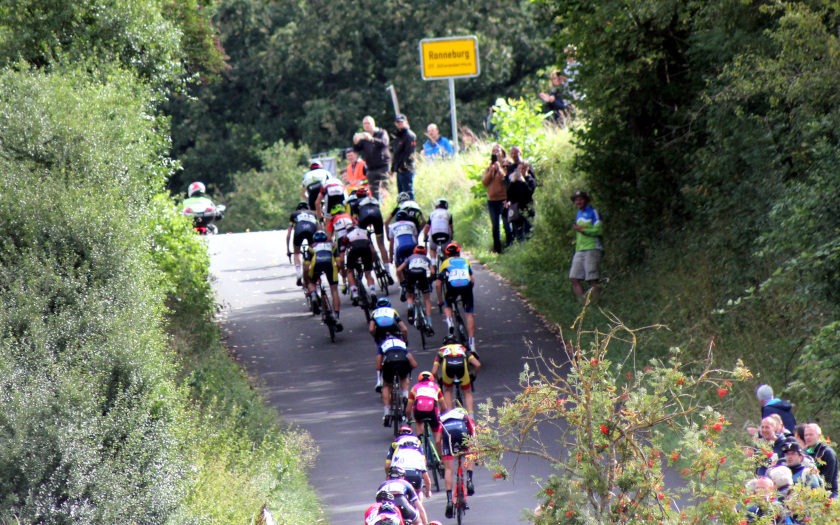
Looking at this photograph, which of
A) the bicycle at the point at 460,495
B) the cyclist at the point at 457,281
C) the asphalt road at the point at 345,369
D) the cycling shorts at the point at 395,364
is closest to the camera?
the bicycle at the point at 460,495

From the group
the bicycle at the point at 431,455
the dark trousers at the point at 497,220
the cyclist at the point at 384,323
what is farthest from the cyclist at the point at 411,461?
the dark trousers at the point at 497,220

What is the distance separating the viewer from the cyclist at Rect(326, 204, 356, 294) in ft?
66.1

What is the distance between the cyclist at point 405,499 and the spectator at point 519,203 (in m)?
12.3

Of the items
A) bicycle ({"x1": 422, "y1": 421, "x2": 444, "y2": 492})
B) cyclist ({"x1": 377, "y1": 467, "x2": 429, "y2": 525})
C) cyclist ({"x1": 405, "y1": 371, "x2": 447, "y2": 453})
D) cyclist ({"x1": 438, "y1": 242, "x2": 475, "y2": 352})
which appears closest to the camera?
cyclist ({"x1": 377, "y1": 467, "x2": 429, "y2": 525})

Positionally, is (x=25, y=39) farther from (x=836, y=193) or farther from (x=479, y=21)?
(x=479, y=21)

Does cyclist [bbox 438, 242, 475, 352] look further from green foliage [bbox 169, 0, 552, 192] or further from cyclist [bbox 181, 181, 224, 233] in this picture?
green foliage [bbox 169, 0, 552, 192]

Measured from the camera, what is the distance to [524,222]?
24.2 meters

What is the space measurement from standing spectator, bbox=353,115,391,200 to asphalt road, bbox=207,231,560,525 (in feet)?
10.4

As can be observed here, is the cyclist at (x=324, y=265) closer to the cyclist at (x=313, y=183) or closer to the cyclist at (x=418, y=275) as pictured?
the cyclist at (x=418, y=275)

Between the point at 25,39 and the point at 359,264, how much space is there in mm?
6111

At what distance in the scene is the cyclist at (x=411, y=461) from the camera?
1172 centimetres

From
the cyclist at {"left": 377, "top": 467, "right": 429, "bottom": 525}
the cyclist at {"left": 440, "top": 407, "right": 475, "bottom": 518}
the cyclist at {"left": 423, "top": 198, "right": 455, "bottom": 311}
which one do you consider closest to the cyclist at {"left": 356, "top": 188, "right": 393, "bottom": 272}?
the cyclist at {"left": 423, "top": 198, "right": 455, "bottom": 311}

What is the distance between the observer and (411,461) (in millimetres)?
11781

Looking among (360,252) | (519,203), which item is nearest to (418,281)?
(360,252)
